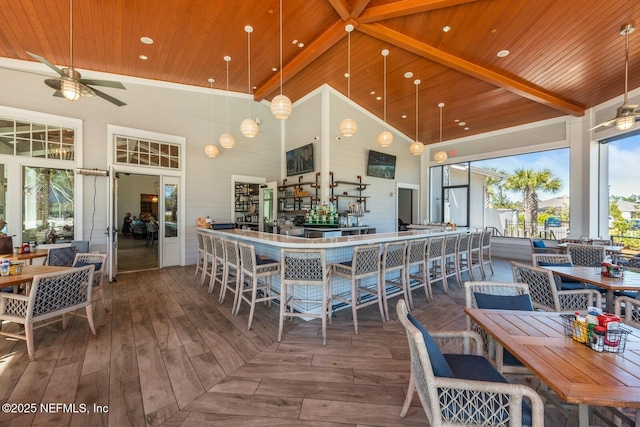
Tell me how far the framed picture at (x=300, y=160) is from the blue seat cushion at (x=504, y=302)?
554cm

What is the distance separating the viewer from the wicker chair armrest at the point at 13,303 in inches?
94.9

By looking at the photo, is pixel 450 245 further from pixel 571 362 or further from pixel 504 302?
pixel 571 362

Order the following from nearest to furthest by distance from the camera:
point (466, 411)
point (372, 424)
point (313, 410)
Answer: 1. point (466, 411)
2. point (372, 424)
3. point (313, 410)

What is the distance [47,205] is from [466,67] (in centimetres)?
836

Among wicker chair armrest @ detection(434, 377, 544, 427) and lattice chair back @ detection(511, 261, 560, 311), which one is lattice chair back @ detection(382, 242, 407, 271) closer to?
lattice chair back @ detection(511, 261, 560, 311)

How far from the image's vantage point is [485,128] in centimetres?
779

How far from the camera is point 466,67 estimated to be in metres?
4.84

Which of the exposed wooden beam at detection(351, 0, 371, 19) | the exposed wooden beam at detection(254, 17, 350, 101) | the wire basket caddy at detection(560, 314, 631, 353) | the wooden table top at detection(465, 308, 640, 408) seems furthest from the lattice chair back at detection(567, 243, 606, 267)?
the exposed wooden beam at detection(254, 17, 350, 101)

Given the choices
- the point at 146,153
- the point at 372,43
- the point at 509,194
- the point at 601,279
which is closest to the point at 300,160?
the point at 372,43

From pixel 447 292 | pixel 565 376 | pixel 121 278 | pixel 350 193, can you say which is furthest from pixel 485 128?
pixel 121 278

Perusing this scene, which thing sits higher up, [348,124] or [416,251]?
[348,124]

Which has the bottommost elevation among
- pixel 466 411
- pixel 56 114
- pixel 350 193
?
pixel 466 411

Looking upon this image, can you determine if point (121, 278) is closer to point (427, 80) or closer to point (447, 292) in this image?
point (447, 292)

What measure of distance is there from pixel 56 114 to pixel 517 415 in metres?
7.59
